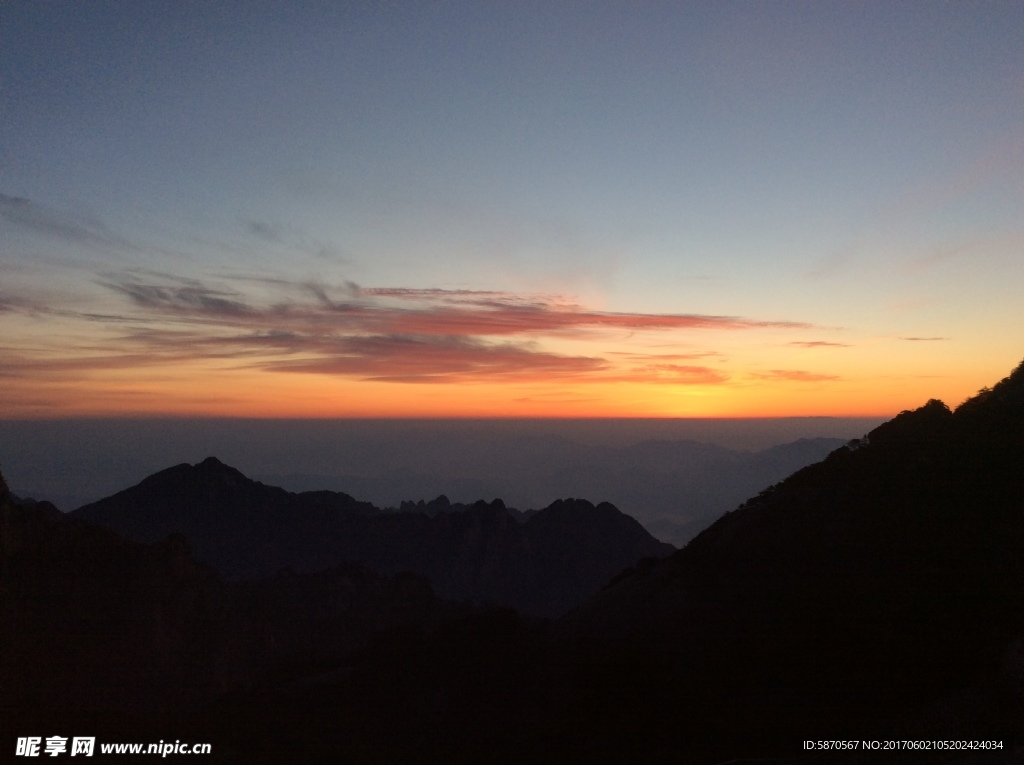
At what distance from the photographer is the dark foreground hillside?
34.6 m

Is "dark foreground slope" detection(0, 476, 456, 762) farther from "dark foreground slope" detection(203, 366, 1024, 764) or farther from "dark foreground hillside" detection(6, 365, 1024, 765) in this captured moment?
"dark foreground slope" detection(203, 366, 1024, 764)

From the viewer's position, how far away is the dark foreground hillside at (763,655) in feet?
114

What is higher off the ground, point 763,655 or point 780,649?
point 780,649

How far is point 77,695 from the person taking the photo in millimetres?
84750

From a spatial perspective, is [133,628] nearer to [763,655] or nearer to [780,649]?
[763,655]

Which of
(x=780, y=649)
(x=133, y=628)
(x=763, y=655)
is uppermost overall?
(x=780, y=649)

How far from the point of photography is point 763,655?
41.6 metres

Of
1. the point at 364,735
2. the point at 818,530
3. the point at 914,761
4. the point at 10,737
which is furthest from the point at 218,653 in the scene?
the point at 914,761

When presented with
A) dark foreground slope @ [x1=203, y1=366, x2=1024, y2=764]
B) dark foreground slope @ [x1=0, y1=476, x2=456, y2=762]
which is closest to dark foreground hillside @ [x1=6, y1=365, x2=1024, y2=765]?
dark foreground slope @ [x1=203, y1=366, x2=1024, y2=764]

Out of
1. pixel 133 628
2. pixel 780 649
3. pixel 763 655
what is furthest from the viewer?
pixel 133 628

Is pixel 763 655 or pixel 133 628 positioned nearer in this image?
pixel 763 655

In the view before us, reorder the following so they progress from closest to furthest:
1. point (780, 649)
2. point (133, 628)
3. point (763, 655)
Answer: point (780, 649), point (763, 655), point (133, 628)

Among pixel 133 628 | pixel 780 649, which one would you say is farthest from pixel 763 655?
pixel 133 628

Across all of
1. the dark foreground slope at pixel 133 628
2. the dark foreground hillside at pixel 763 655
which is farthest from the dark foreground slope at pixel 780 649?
the dark foreground slope at pixel 133 628
